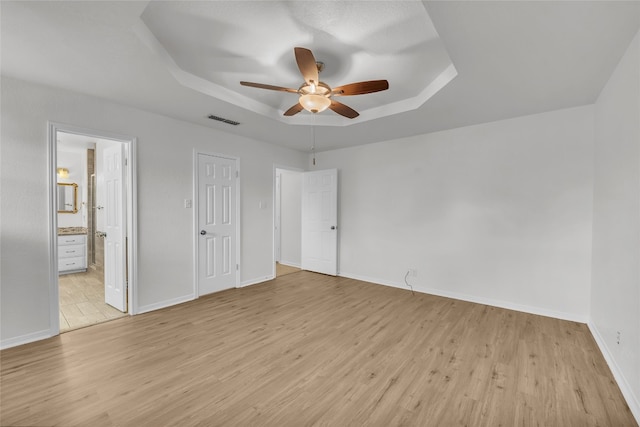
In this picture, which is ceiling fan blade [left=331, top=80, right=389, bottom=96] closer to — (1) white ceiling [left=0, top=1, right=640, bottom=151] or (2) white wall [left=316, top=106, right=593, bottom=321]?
(1) white ceiling [left=0, top=1, right=640, bottom=151]

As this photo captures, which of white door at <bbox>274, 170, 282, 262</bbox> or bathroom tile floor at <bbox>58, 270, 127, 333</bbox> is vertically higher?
white door at <bbox>274, 170, 282, 262</bbox>

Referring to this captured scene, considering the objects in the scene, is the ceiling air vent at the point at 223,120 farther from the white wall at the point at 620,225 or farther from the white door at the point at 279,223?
the white wall at the point at 620,225

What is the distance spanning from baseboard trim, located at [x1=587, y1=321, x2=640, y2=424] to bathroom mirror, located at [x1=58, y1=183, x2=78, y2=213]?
8.49 m

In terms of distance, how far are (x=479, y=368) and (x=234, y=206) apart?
146 inches

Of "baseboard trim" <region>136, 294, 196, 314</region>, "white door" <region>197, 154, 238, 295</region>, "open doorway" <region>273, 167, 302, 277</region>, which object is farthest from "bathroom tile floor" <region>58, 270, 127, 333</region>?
"open doorway" <region>273, 167, 302, 277</region>

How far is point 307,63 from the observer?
2.01m

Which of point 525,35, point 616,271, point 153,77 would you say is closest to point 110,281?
point 153,77

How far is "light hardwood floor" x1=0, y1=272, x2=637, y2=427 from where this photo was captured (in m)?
1.76

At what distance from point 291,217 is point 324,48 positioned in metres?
4.48

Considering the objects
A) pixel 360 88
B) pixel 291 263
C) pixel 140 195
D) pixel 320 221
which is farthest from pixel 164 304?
pixel 360 88

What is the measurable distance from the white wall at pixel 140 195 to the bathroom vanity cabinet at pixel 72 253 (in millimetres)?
3135

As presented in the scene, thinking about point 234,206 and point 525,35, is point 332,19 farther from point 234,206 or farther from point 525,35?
point 234,206

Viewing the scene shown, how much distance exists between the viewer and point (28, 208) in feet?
8.58

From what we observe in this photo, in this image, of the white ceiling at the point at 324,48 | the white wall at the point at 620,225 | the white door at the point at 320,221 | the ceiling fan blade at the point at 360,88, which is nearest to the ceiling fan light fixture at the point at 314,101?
the ceiling fan blade at the point at 360,88
